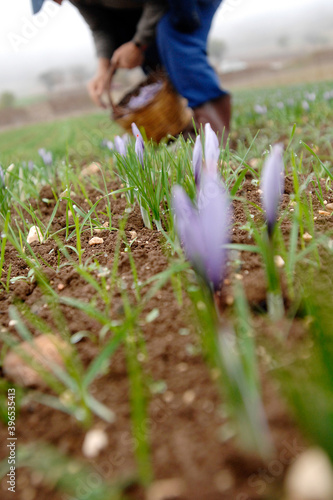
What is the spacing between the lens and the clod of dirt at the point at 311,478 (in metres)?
0.42

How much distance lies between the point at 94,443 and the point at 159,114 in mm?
2733

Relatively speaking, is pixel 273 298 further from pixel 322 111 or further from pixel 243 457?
pixel 322 111

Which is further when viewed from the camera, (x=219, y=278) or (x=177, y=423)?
(x=219, y=278)

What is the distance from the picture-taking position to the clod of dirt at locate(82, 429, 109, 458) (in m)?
0.57

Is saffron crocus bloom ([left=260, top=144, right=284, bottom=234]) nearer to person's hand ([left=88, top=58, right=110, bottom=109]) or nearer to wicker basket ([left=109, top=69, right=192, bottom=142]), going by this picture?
wicker basket ([left=109, top=69, right=192, bottom=142])

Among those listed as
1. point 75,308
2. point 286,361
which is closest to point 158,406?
point 286,361

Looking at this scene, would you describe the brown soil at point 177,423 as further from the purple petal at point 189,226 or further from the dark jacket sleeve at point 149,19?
the dark jacket sleeve at point 149,19

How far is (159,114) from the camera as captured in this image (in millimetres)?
2973

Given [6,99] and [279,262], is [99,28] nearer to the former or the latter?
[279,262]

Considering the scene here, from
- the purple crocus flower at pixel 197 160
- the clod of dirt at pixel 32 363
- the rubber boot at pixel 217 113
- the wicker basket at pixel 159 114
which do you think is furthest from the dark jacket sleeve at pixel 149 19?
the clod of dirt at pixel 32 363

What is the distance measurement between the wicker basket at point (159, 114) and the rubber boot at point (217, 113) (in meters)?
0.16

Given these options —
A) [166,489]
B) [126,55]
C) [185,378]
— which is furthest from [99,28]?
[166,489]

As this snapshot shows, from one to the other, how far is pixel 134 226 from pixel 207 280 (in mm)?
680

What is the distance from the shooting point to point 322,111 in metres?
3.61
